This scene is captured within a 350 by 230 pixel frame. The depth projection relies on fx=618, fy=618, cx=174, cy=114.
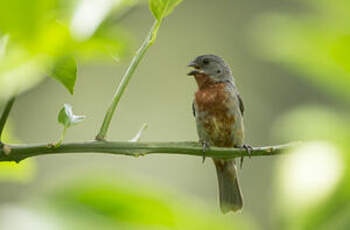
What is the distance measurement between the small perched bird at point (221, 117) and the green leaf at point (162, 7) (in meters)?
3.94

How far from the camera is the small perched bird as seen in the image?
5.43 m

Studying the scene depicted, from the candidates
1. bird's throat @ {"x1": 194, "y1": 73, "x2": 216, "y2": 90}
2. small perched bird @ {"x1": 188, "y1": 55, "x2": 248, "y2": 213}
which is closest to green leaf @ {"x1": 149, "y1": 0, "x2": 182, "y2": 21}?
small perched bird @ {"x1": 188, "y1": 55, "x2": 248, "y2": 213}

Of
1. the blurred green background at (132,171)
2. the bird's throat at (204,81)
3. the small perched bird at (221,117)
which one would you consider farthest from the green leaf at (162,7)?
the bird's throat at (204,81)

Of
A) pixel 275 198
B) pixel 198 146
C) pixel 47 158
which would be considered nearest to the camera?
pixel 275 198

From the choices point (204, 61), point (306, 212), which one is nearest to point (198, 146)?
point (306, 212)

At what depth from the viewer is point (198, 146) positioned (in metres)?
1.55

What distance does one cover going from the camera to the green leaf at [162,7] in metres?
1.14

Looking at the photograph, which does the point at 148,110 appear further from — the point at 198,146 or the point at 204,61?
the point at 198,146

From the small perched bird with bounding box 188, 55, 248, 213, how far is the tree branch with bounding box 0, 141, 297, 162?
3.41 m

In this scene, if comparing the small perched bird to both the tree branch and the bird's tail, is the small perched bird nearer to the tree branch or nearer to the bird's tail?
the bird's tail

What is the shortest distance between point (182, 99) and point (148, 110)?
2.08 ft

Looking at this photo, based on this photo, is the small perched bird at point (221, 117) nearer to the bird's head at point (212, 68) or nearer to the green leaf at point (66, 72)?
the bird's head at point (212, 68)

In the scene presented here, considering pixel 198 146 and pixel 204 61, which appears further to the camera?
pixel 204 61

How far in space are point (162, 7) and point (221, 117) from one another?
4.38 m
